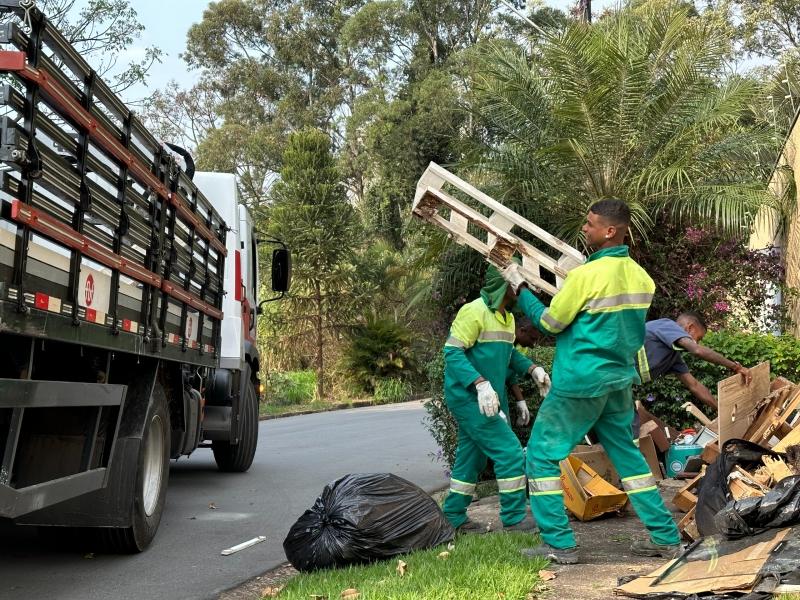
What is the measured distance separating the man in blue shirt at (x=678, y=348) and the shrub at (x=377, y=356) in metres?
18.1

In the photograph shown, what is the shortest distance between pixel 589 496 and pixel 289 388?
1843cm

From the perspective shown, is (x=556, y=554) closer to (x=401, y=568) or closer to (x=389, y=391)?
(x=401, y=568)

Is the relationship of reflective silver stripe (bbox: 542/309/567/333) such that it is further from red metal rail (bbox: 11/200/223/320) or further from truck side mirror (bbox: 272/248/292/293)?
truck side mirror (bbox: 272/248/292/293)

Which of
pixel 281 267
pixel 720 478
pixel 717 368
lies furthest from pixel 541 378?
pixel 281 267

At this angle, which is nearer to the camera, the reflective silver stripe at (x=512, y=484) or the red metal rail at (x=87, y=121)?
the red metal rail at (x=87, y=121)

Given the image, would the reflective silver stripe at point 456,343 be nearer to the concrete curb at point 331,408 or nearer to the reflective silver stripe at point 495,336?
the reflective silver stripe at point 495,336

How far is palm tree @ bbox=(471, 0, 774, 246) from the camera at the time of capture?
14141 mm

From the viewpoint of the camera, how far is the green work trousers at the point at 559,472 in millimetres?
5168

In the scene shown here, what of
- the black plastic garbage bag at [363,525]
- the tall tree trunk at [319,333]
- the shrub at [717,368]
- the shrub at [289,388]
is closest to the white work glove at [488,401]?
the black plastic garbage bag at [363,525]

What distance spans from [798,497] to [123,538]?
3.88 meters

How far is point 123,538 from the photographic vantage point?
5977mm

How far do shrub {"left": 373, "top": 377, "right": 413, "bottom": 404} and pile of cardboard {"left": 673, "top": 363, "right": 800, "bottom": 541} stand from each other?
1800 cm

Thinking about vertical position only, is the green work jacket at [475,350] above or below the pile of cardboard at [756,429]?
above

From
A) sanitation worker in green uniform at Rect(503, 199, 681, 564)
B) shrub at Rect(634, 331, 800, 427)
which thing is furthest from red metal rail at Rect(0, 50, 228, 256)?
shrub at Rect(634, 331, 800, 427)
